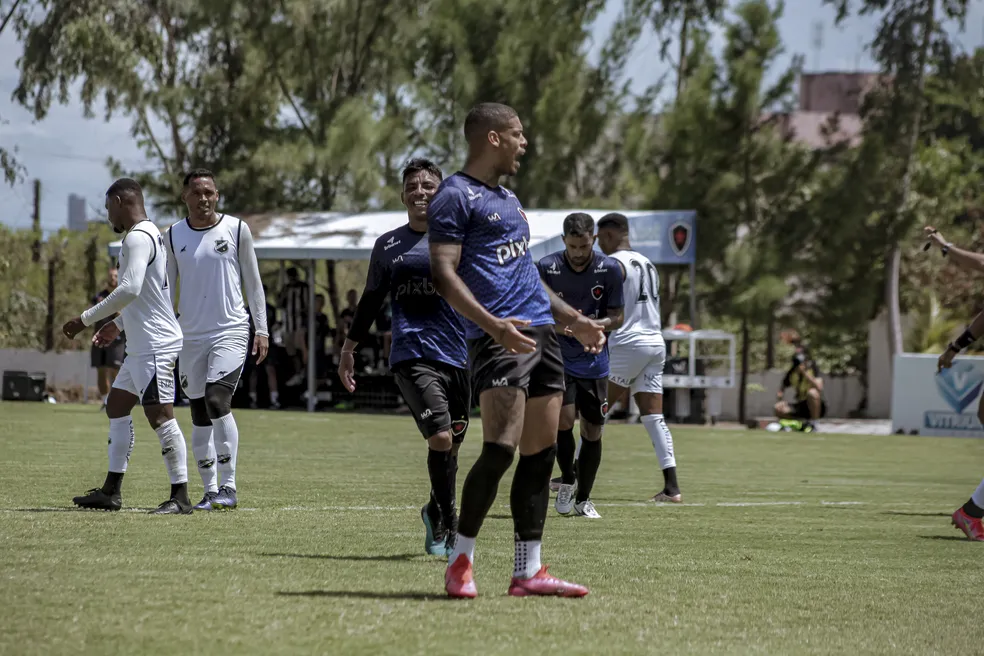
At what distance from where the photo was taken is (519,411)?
6270mm

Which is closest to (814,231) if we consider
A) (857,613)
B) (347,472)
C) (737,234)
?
(737,234)

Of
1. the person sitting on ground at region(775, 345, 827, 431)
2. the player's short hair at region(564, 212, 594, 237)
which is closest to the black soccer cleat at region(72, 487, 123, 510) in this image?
the player's short hair at region(564, 212, 594, 237)

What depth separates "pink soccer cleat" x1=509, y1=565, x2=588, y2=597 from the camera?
6.39 m

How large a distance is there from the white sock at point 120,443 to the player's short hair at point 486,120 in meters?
Answer: 4.24

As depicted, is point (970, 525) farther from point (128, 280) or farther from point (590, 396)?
point (128, 280)

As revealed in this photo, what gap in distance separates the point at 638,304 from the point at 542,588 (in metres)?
5.70

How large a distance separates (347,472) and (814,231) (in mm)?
21499

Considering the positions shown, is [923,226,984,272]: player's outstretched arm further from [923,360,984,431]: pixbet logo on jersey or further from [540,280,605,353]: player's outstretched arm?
[923,360,984,431]: pixbet logo on jersey

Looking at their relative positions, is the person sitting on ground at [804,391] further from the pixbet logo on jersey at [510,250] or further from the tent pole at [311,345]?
the pixbet logo on jersey at [510,250]

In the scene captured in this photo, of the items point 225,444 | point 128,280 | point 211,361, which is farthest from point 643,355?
point 128,280

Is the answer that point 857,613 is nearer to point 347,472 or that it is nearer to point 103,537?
point 103,537

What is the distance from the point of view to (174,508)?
9.34m

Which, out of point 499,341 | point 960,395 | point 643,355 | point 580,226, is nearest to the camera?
point 499,341

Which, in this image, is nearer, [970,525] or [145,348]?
[145,348]
